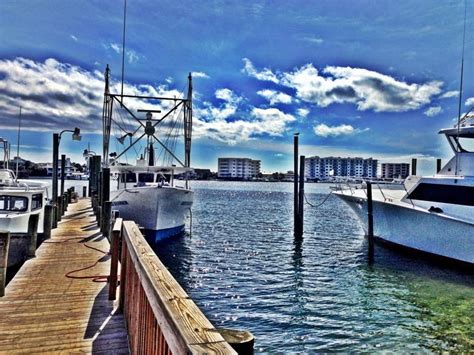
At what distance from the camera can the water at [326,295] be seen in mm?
9023

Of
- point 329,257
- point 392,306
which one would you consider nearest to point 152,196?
point 329,257

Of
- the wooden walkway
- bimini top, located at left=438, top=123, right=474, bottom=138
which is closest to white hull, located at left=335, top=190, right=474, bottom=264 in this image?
bimini top, located at left=438, top=123, right=474, bottom=138

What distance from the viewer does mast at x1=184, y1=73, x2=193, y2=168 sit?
2316cm

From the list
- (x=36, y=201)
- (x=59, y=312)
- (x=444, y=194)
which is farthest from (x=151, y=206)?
(x=59, y=312)

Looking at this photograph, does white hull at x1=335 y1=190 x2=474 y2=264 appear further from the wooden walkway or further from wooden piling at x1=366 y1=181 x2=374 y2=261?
the wooden walkway

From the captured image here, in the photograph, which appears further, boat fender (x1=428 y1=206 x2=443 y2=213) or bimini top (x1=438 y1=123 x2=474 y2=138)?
bimini top (x1=438 y1=123 x2=474 y2=138)

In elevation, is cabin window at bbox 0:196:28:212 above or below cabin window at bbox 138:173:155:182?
below

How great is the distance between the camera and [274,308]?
1084 cm

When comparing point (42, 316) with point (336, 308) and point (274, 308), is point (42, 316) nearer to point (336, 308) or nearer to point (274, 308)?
point (274, 308)

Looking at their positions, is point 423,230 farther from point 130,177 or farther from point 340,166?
point 340,166

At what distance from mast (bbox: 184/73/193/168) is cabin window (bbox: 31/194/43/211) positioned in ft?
29.9

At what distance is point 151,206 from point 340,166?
10593 cm

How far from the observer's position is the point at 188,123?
77.8 feet

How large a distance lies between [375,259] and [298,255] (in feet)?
11.5
